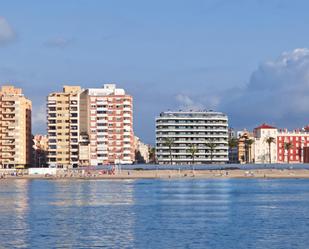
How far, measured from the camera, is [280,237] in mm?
63312

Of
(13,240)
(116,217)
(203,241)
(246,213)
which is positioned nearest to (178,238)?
(203,241)

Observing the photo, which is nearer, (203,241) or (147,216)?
(203,241)

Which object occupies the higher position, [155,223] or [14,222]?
[14,222]

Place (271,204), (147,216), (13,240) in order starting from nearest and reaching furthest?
(13,240) → (147,216) → (271,204)

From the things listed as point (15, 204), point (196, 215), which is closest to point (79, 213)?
point (196, 215)

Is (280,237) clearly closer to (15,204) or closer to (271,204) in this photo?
(271,204)

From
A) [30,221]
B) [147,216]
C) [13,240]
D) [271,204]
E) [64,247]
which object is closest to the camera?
[64,247]

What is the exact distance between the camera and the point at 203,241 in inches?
2402

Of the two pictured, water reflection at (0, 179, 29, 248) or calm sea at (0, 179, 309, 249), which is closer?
calm sea at (0, 179, 309, 249)

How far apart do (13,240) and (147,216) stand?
77.0ft

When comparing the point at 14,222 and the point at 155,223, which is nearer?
the point at 155,223

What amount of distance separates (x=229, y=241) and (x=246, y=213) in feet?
83.3

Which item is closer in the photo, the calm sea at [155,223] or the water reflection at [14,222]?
the calm sea at [155,223]

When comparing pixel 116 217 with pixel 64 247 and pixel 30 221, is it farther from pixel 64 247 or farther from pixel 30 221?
pixel 64 247
